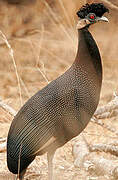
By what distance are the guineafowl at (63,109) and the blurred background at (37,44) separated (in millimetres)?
1766

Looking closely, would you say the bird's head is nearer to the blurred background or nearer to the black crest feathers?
the black crest feathers

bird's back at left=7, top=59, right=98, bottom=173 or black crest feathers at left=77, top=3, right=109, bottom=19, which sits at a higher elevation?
black crest feathers at left=77, top=3, right=109, bottom=19

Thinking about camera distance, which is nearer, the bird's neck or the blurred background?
the bird's neck

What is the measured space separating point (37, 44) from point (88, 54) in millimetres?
2430

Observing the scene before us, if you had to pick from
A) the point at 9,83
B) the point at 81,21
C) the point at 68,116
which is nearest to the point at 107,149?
the point at 68,116

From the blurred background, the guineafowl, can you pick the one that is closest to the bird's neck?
the guineafowl

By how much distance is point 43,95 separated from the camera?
7.10 ft

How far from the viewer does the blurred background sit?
430 cm

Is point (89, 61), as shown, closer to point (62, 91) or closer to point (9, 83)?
point (62, 91)

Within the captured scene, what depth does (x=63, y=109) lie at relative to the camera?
2102 millimetres

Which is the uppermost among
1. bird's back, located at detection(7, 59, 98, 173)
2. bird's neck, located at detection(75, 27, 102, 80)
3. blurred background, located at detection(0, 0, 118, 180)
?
bird's neck, located at detection(75, 27, 102, 80)

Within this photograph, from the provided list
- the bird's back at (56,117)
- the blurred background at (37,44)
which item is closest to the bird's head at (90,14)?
the bird's back at (56,117)

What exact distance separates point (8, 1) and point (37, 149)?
3.40m

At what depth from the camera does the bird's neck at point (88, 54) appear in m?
2.13
